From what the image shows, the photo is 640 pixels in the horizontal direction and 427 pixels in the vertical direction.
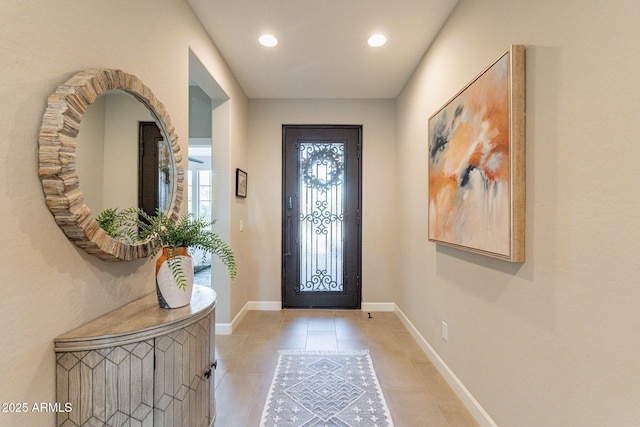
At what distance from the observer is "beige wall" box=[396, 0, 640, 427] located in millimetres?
952

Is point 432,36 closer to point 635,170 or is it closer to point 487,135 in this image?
point 487,135

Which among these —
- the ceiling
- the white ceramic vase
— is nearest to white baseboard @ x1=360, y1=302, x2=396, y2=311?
the ceiling

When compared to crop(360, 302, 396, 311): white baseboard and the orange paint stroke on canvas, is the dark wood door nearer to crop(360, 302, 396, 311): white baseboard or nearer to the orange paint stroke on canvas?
the orange paint stroke on canvas

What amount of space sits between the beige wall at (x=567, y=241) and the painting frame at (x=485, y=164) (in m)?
0.05

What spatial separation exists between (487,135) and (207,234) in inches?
62.4

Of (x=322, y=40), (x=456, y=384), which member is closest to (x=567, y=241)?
(x=456, y=384)

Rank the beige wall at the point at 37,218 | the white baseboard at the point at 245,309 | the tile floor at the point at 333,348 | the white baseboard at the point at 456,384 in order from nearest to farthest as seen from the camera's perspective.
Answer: the beige wall at the point at 37,218 → the white baseboard at the point at 456,384 → the tile floor at the point at 333,348 → the white baseboard at the point at 245,309

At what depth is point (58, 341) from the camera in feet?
3.51

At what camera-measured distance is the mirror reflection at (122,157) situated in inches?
47.8

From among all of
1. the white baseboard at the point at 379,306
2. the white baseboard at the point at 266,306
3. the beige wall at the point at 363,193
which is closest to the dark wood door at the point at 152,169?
the beige wall at the point at 363,193

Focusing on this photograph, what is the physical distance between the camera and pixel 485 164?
1.67 meters

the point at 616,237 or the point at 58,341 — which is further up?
the point at 616,237

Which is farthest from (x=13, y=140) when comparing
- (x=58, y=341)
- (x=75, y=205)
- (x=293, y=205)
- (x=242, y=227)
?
(x=293, y=205)

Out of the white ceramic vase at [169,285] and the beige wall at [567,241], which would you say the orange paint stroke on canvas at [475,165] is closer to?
the beige wall at [567,241]
